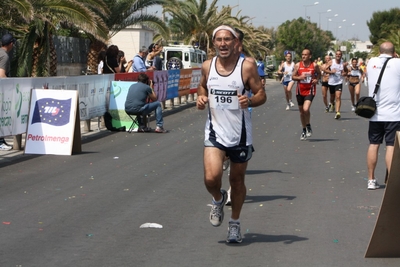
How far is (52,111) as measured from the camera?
13.9 meters

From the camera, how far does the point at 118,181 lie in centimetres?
1077

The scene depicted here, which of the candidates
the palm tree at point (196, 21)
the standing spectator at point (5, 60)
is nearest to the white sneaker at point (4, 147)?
the standing spectator at point (5, 60)

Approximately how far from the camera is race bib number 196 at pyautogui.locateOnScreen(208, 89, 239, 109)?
22.3ft

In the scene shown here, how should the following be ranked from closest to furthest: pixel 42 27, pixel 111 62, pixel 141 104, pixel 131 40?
pixel 141 104, pixel 111 62, pixel 42 27, pixel 131 40

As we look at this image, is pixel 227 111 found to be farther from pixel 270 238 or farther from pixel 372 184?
pixel 372 184

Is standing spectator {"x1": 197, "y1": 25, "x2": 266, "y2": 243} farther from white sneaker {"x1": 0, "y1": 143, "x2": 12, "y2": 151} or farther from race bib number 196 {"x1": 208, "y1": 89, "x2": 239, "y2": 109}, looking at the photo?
white sneaker {"x1": 0, "y1": 143, "x2": 12, "y2": 151}

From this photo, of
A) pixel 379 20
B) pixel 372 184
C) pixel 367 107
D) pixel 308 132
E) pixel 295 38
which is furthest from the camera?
pixel 379 20

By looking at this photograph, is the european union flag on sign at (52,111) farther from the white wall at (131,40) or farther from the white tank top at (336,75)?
the white wall at (131,40)

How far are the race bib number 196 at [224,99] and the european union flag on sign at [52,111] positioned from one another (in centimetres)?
730

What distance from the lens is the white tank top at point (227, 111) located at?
681cm

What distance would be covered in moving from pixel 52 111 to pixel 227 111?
24.8 ft

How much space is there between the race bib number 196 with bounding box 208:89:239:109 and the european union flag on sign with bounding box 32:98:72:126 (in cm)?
730

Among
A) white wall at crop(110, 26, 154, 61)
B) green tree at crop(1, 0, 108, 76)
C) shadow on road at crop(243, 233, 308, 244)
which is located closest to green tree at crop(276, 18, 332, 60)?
white wall at crop(110, 26, 154, 61)

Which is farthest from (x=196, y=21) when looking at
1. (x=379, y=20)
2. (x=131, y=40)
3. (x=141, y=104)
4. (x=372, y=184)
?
(x=379, y=20)
